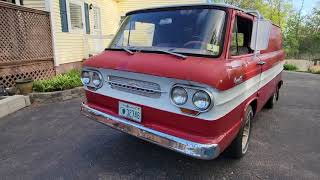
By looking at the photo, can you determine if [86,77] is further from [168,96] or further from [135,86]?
[168,96]

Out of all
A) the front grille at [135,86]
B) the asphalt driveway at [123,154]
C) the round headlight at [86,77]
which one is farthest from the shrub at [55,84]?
the front grille at [135,86]

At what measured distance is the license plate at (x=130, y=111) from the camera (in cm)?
306

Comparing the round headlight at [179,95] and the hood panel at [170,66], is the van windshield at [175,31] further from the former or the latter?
the round headlight at [179,95]

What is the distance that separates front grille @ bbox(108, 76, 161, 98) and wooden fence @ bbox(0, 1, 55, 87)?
4.97 meters

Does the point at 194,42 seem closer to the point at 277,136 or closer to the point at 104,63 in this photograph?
the point at 104,63

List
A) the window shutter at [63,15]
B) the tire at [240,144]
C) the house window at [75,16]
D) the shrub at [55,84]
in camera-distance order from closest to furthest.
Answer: the tire at [240,144] < the shrub at [55,84] < the window shutter at [63,15] < the house window at [75,16]

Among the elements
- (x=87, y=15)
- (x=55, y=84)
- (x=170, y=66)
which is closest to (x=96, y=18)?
(x=87, y=15)

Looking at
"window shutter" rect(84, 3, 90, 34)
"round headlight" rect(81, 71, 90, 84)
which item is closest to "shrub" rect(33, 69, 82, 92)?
"round headlight" rect(81, 71, 90, 84)

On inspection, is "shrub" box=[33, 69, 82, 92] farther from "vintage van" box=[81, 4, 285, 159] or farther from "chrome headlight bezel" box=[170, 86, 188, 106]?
"chrome headlight bezel" box=[170, 86, 188, 106]

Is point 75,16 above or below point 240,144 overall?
above

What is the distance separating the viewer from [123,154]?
381 cm

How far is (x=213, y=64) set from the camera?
275cm

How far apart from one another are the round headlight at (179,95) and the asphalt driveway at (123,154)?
108cm

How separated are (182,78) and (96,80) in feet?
4.48
